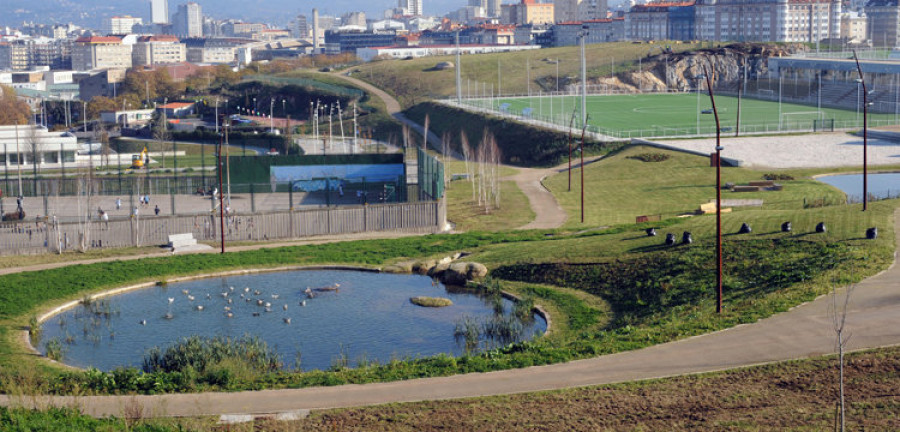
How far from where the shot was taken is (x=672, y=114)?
103250mm

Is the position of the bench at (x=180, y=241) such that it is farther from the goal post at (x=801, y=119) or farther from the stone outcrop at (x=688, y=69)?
the stone outcrop at (x=688, y=69)

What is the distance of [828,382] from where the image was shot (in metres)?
22.7

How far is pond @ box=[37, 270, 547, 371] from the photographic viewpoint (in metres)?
30.4

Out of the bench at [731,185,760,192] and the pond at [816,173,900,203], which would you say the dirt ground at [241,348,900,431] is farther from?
the bench at [731,185,760,192]

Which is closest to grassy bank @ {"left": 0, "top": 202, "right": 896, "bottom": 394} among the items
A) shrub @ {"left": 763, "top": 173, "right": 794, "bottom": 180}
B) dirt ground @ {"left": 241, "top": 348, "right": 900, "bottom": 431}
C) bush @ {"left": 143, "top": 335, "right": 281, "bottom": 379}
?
bush @ {"left": 143, "top": 335, "right": 281, "bottom": 379}

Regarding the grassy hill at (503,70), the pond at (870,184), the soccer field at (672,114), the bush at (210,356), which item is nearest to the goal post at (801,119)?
the soccer field at (672,114)

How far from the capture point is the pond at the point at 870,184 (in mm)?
53938

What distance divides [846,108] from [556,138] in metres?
38.1

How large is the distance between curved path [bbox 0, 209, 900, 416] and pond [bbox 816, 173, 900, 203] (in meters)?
26.2

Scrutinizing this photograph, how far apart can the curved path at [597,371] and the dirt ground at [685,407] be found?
76 centimetres

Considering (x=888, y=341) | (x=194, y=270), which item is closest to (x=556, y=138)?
(x=194, y=270)

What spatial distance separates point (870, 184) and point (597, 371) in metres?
41.1

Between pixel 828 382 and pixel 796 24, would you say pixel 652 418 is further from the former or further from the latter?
pixel 796 24

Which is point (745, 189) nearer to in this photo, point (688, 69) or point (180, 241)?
point (180, 241)
